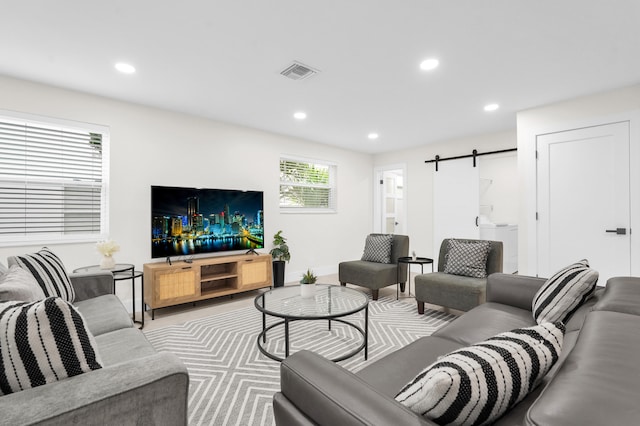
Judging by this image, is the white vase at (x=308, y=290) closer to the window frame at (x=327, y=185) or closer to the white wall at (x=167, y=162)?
the white wall at (x=167, y=162)

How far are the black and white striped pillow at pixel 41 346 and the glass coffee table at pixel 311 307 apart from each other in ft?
4.19

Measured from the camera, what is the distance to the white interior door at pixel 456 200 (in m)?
5.03

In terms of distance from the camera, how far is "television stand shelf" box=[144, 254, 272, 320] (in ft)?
11.0

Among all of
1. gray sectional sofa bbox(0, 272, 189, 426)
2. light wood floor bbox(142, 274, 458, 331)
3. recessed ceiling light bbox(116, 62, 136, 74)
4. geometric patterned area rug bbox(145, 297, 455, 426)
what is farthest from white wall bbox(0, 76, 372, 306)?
gray sectional sofa bbox(0, 272, 189, 426)

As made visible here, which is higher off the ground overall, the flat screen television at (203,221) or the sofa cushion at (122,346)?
the flat screen television at (203,221)

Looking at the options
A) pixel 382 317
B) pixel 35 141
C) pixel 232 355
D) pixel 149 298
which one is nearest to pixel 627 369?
pixel 232 355

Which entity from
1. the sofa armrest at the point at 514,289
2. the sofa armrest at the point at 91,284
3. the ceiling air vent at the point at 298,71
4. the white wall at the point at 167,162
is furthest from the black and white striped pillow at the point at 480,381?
the white wall at the point at 167,162

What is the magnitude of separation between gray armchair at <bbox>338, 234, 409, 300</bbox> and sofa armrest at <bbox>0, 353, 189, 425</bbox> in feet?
10.1

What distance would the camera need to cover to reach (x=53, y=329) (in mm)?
887

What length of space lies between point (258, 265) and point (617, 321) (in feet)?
12.0

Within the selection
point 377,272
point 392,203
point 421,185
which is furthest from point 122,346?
point 392,203

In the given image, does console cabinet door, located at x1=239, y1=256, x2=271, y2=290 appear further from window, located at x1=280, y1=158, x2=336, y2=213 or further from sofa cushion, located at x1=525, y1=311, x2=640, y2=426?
sofa cushion, located at x1=525, y1=311, x2=640, y2=426

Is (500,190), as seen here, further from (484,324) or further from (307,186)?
(484,324)

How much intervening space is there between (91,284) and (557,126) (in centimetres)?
497
